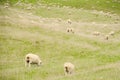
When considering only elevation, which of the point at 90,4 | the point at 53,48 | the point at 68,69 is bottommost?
the point at 53,48

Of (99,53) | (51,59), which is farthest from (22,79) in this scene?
(99,53)

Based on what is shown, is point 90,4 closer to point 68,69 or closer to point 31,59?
point 31,59

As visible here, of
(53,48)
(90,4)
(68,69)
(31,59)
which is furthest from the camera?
(90,4)

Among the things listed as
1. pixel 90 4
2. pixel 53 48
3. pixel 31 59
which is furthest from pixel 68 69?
pixel 90 4

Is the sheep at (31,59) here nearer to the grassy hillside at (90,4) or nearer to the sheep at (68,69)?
the sheep at (68,69)

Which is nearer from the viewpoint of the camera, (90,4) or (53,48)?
(53,48)

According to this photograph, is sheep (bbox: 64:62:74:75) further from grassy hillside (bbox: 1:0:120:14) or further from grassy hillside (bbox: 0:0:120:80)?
grassy hillside (bbox: 1:0:120:14)

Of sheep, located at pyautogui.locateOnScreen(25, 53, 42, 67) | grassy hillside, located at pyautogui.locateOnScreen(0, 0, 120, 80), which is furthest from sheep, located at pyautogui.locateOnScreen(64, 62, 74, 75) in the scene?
sheep, located at pyautogui.locateOnScreen(25, 53, 42, 67)

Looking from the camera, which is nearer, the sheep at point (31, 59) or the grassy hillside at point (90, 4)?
the sheep at point (31, 59)

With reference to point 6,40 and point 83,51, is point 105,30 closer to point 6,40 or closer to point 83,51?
point 83,51

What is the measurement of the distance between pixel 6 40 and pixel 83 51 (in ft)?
32.9

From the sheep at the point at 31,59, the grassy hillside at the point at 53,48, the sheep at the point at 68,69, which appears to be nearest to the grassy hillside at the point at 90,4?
the grassy hillside at the point at 53,48

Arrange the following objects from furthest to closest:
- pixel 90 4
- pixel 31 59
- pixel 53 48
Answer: pixel 90 4 → pixel 53 48 → pixel 31 59

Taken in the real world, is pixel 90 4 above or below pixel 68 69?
above
